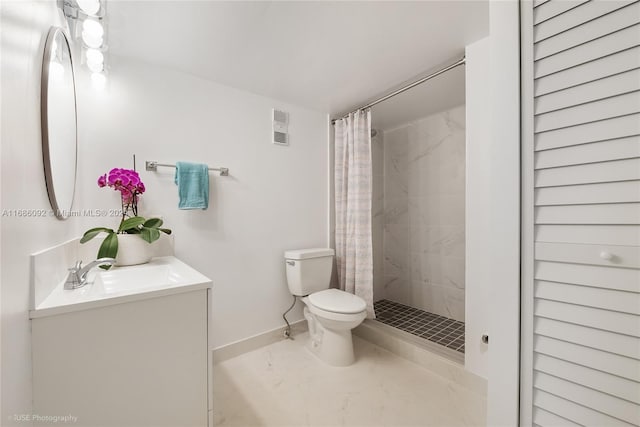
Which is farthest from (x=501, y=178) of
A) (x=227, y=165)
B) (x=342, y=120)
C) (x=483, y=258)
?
(x=342, y=120)

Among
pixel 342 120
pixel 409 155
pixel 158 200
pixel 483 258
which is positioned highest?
pixel 342 120

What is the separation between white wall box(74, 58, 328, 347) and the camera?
4.81 ft

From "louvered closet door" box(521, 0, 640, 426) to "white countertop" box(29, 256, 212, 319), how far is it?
0.94 meters

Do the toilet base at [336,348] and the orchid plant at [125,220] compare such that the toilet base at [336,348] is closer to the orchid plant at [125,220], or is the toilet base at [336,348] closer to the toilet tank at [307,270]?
the toilet tank at [307,270]

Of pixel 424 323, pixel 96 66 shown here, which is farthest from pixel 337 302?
pixel 96 66

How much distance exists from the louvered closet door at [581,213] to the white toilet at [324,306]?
117 centimetres

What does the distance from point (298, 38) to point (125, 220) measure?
1.37 metres

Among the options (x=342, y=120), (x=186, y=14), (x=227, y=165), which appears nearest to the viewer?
(x=186, y=14)

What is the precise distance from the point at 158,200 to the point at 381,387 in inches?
71.4

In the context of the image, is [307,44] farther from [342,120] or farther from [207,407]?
[207,407]

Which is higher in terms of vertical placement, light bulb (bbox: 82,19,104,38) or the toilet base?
light bulb (bbox: 82,19,104,38)

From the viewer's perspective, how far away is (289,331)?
6.94 feet

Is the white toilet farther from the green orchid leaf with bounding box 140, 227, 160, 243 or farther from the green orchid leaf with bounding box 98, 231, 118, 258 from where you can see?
the green orchid leaf with bounding box 98, 231, 118, 258

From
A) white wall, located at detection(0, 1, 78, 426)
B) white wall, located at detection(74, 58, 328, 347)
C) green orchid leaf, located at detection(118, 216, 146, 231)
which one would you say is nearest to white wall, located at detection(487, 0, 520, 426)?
white wall, located at detection(0, 1, 78, 426)
